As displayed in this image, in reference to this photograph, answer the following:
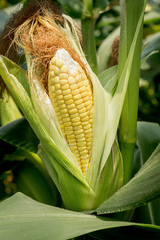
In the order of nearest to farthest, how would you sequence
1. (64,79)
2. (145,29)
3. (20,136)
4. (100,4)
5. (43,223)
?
1. (43,223)
2. (64,79)
3. (20,136)
4. (100,4)
5. (145,29)

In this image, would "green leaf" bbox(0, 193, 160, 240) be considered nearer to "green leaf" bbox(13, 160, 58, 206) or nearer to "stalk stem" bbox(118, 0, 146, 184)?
"stalk stem" bbox(118, 0, 146, 184)

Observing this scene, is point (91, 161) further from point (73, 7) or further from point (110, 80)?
point (73, 7)

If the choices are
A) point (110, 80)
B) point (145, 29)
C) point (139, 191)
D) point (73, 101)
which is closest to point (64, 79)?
point (73, 101)

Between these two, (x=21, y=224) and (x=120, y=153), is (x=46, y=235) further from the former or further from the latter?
(x=120, y=153)

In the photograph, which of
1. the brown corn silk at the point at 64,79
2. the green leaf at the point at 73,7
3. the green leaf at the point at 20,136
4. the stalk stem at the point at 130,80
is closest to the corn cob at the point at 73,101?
the brown corn silk at the point at 64,79

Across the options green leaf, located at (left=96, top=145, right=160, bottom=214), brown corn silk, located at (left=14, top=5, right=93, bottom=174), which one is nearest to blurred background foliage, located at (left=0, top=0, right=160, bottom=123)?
brown corn silk, located at (left=14, top=5, right=93, bottom=174)

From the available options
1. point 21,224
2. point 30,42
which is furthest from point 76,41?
point 21,224

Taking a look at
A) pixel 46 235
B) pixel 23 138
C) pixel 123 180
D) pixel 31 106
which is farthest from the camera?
pixel 23 138

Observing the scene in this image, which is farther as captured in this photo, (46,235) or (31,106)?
(31,106)
